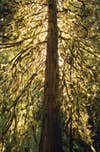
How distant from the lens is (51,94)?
838 centimetres

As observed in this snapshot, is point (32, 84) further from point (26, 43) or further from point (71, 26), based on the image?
point (71, 26)

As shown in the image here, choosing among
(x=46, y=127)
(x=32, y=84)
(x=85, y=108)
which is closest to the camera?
(x=46, y=127)

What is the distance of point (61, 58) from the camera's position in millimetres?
9133

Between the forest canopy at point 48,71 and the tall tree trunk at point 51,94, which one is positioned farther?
the forest canopy at point 48,71

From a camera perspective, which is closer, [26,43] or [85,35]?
[85,35]

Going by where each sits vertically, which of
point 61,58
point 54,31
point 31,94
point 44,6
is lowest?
point 31,94

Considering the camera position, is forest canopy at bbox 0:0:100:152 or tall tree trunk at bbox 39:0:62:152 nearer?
tall tree trunk at bbox 39:0:62:152

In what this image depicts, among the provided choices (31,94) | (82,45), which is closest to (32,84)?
(31,94)

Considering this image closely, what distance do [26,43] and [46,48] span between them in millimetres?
543

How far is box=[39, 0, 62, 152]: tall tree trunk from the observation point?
315 inches

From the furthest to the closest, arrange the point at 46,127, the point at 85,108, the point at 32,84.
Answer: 1. the point at 32,84
2. the point at 85,108
3. the point at 46,127

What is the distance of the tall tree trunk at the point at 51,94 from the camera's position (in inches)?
315

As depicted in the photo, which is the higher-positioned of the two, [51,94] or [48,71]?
[48,71]

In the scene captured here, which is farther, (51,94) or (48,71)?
(48,71)
